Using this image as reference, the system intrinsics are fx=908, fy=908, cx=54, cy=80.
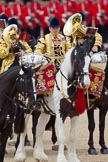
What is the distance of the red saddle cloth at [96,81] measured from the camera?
14.3 meters

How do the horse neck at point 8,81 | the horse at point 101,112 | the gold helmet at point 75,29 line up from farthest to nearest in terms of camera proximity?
the horse at point 101,112, the gold helmet at point 75,29, the horse neck at point 8,81

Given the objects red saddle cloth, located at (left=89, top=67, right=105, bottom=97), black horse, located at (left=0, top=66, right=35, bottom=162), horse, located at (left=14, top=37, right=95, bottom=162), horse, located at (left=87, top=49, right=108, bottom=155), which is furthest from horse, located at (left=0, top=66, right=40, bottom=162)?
horse, located at (left=87, top=49, right=108, bottom=155)

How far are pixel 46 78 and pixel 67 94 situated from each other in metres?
0.49

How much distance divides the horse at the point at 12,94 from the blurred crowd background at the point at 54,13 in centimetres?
2328

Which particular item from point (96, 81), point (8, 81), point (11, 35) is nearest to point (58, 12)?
point (11, 35)

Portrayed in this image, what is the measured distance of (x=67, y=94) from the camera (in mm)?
13602

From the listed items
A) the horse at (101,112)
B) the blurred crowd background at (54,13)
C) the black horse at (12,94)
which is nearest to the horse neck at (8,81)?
the black horse at (12,94)

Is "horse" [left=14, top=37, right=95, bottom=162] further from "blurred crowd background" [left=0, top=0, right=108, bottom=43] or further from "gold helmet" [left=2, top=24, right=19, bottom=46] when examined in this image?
"blurred crowd background" [left=0, top=0, right=108, bottom=43]

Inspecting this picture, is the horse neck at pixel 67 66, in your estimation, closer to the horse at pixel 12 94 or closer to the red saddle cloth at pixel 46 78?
the red saddle cloth at pixel 46 78

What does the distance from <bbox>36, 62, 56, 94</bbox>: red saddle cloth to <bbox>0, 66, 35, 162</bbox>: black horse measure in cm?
109

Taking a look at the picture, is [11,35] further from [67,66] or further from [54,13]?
[54,13]

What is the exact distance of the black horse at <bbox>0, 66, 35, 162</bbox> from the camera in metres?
12.5

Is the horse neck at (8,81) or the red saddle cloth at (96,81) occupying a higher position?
the horse neck at (8,81)

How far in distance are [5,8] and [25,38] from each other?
21540 mm
